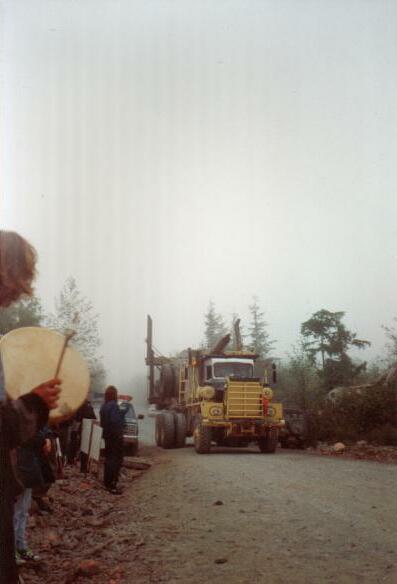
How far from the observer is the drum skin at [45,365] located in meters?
2.75

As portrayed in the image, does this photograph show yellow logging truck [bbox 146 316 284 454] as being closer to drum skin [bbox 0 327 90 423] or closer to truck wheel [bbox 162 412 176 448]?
truck wheel [bbox 162 412 176 448]

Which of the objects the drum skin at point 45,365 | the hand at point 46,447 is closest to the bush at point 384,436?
the hand at point 46,447

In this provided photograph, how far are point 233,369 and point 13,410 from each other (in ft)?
61.5

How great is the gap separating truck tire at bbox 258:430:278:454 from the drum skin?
17495mm

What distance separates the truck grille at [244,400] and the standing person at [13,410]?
1743cm

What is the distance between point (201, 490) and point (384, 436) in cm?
1179

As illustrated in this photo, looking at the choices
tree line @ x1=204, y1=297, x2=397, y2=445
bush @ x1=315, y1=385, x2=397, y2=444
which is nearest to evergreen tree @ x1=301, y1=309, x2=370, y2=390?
tree line @ x1=204, y1=297, x2=397, y2=445

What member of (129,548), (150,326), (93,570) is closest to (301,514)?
(129,548)

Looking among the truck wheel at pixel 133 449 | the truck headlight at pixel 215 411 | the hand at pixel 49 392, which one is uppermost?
the truck headlight at pixel 215 411

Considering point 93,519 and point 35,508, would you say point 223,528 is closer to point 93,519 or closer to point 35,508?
point 93,519

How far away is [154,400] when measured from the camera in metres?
26.0

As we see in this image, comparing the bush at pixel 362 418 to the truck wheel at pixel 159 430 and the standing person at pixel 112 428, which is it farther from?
the standing person at pixel 112 428

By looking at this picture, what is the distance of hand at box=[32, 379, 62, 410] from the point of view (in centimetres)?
255

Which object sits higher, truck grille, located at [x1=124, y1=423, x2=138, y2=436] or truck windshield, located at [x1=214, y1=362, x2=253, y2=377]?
A: truck windshield, located at [x1=214, y1=362, x2=253, y2=377]
